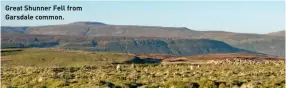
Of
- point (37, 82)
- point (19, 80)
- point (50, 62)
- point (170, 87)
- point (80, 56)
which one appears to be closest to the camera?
point (170, 87)

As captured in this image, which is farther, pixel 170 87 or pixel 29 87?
pixel 29 87

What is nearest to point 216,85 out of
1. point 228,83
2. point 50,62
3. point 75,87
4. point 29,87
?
point 228,83

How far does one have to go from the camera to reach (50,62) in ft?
257

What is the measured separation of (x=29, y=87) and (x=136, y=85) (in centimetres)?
542

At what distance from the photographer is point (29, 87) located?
90.2ft

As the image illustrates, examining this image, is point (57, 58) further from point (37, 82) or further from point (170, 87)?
point (170, 87)

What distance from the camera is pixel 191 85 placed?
86.1ft

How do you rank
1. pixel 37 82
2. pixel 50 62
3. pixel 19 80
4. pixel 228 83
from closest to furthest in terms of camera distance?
pixel 228 83 → pixel 37 82 → pixel 19 80 → pixel 50 62

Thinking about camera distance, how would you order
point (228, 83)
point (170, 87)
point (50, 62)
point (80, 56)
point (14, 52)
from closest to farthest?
point (170, 87) → point (228, 83) → point (50, 62) → point (80, 56) → point (14, 52)

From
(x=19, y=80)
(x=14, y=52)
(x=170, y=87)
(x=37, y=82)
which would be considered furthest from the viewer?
(x=14, y=52)

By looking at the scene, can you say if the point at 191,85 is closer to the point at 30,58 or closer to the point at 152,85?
the point at 152,85

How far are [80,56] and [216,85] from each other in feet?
209

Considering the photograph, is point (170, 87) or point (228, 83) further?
point (228, 83)

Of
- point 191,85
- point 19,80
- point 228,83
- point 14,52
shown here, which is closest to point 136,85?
point 191,85
